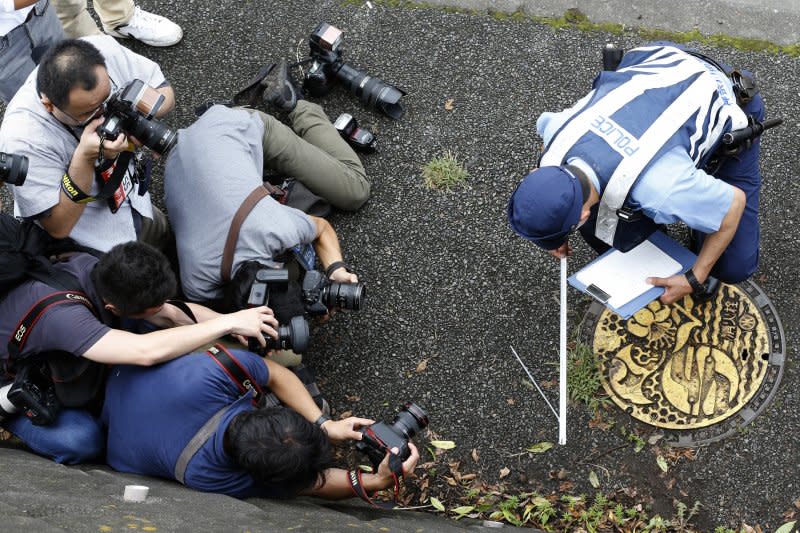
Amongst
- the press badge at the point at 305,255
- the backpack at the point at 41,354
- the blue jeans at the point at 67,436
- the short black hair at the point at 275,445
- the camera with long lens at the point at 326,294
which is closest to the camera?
the short black hair at the point at 275,445

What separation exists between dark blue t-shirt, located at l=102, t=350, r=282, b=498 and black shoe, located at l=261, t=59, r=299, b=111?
2.03 metres

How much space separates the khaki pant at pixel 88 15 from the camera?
4934mm

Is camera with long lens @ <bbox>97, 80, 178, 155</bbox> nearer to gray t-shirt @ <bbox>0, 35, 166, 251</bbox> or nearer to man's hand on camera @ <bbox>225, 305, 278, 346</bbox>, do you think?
gray t-shirt @ <bbox>0, 35, 166, 251</bbox>

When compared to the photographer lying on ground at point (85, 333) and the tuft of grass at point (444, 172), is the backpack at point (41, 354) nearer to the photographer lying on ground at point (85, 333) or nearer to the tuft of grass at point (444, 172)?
the photographer lying on ground at point (85, 333)

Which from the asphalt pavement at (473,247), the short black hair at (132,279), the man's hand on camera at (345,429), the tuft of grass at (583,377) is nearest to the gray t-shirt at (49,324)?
the short black hair at (132,279)

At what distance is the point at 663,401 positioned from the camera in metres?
4.34

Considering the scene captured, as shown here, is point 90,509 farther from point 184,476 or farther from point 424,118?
point 424,118

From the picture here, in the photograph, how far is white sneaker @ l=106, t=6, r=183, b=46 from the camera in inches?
211

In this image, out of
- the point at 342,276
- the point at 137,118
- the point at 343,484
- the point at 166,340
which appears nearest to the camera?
the point at 166,340

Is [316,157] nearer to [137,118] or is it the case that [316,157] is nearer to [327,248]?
[327,248]

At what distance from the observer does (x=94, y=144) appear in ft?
12.0

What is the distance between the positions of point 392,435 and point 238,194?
1408mm

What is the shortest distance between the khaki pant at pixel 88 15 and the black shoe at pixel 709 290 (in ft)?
13.1

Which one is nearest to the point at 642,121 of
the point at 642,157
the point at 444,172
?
the point at 642,157
